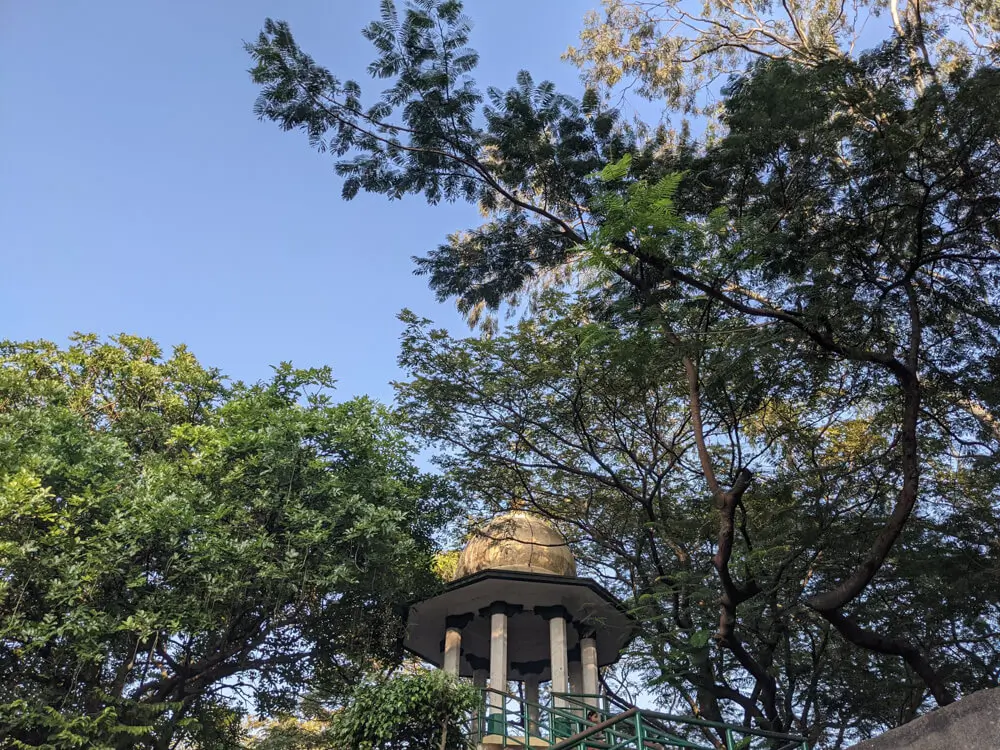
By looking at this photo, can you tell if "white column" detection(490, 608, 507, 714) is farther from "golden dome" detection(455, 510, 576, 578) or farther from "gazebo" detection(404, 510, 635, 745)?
"golden dome" detection(455, 510, 576, 578)

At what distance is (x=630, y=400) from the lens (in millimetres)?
16453

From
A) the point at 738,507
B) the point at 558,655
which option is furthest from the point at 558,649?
the point at 738,507

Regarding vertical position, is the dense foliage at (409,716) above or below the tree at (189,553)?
below

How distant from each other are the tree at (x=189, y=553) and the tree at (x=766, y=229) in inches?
184

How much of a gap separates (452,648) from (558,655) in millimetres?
2317

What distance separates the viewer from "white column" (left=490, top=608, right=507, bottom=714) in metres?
15.4

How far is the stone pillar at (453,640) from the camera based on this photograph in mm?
17047

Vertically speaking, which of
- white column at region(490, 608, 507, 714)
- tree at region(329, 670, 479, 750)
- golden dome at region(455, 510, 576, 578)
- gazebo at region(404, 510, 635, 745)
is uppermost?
golden dome at region(455, 510, 576, 578)

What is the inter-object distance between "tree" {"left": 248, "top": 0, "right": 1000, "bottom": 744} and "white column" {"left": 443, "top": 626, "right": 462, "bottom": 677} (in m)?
5.86

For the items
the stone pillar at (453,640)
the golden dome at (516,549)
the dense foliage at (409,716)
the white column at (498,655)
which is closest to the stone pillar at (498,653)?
the white column at (498,655)

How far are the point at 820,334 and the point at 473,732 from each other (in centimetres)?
801

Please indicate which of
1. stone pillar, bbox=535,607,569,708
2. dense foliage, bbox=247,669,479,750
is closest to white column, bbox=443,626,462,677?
stone pillar, bbox=535,607,569,708

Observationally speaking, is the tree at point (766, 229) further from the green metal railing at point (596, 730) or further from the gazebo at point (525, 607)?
the gazebo at point (525, 607)

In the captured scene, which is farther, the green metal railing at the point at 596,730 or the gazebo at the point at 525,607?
the gazebo at the point at 525,607
